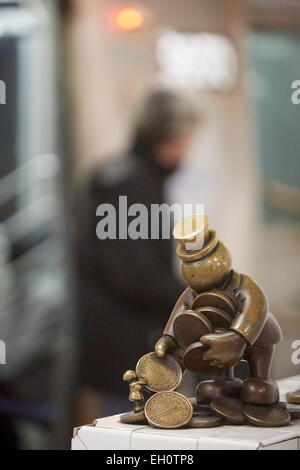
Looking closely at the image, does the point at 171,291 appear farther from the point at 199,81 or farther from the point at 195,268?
the point at 199,81

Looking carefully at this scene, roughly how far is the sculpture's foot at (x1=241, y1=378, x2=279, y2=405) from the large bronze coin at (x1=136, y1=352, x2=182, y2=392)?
0.07 meters

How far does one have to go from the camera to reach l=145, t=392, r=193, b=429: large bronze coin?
74cm

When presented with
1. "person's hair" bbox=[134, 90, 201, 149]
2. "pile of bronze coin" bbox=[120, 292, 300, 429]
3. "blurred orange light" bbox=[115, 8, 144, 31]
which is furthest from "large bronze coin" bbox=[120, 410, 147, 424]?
"blurred orange light" bbox=[115, 8, 144, 31]

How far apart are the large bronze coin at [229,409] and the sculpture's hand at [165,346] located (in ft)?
0.22

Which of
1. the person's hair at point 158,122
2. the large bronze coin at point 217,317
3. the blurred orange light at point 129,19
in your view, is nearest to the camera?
the large bronze coin at point 217,317

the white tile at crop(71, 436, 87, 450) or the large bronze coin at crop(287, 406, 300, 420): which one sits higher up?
the large bronze coin at crop(287, 406, 300, 420)

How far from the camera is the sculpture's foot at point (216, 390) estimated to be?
79 centimetres

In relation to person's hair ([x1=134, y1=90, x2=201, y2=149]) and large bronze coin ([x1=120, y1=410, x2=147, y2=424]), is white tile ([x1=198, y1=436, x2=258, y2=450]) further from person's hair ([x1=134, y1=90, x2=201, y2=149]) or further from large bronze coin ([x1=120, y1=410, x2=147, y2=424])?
person's hair ([x1=134, y1=90, x2=201, y2=149])

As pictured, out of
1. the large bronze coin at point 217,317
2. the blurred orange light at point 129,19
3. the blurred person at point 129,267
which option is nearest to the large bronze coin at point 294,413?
the large bronze coin at point 217,317

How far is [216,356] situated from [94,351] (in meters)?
1.09

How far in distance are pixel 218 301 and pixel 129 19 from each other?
6.93ft

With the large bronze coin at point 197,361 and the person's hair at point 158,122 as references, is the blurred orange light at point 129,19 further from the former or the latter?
the large bronze coin at point 197,361

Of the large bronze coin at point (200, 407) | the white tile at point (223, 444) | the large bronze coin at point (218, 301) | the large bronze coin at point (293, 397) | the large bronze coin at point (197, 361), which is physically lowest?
the large bronze coin at point (293, 397)

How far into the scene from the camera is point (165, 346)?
79 centimetres
